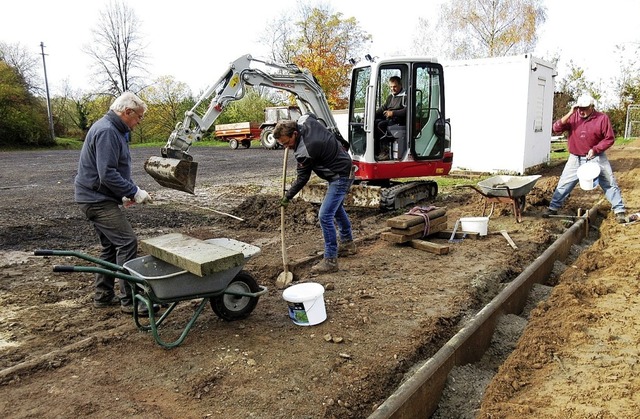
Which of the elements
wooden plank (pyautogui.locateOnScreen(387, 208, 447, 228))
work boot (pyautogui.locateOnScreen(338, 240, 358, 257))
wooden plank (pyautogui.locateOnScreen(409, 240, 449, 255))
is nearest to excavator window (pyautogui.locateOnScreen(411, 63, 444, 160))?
wooden plank (pyautogui.locateOnScreen(387, 208, 447, 228))

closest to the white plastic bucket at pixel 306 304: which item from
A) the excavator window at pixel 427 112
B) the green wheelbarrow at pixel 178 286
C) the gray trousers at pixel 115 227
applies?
the green wheelbarrow at pixel 178 286

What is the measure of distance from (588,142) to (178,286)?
6405mm

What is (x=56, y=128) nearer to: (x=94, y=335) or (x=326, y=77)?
(x=326, y=77)

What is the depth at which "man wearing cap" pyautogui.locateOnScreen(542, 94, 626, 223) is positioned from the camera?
23.4ft

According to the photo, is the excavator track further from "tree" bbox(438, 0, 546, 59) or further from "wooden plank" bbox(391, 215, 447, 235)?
"tree" bbox(438, 0, 546, 59)

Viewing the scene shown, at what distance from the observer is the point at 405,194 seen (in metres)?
9.14

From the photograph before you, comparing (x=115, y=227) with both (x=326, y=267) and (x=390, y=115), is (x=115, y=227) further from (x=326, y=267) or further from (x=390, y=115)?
(x=390, y=115)

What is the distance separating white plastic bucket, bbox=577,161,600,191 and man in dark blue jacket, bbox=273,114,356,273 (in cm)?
387

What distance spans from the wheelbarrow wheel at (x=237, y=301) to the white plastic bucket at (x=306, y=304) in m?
0.31

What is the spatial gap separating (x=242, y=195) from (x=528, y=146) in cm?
831

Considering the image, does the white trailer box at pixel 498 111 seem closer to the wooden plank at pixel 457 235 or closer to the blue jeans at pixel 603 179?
the blue jeans at pixel 603 179

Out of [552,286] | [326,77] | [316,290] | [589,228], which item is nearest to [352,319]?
[316,290]

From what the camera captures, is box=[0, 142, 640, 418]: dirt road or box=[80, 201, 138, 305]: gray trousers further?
box=[80, 201, 138, 305]: gray trousers

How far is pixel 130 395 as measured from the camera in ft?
9.93
